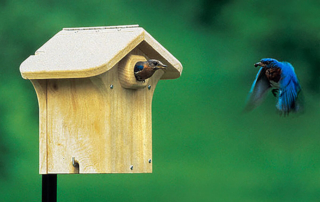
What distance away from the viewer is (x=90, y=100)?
4027mm

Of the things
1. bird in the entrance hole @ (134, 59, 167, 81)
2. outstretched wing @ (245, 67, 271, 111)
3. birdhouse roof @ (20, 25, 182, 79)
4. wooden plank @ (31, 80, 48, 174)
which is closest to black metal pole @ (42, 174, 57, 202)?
wooden plank @ (31, 80, 48, 174)

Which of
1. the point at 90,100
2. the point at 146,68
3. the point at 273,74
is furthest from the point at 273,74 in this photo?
the point at 90,100

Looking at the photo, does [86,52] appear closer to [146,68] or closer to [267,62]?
[146,68]

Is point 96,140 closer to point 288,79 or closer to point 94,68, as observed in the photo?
point 94,68

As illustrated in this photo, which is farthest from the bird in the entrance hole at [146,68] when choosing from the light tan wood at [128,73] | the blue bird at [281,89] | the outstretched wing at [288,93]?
the outstretched wing at [288,93]

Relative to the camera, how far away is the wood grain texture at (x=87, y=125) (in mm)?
4000

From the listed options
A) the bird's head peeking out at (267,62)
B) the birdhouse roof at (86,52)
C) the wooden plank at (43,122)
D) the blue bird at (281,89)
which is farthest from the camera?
the blue bird at (281,89)

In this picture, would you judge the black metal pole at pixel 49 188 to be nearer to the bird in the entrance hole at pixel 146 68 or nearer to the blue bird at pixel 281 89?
the bird in the entrance hole at pixel 146 68

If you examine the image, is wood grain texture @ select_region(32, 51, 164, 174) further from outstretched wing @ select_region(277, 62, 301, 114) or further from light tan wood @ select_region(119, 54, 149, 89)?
outstretched wing @ select_region(277, 62, 301, 114)

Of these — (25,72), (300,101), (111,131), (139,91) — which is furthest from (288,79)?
(25,72)

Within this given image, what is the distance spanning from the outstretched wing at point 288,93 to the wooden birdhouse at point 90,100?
2.73ft

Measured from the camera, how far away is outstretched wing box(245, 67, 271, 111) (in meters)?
4.61

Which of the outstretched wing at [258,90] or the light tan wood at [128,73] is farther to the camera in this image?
the outstretched wing at [258,90]

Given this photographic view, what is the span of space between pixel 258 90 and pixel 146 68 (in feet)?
2.73
